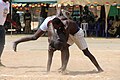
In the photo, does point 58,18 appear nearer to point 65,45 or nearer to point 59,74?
point 65,45

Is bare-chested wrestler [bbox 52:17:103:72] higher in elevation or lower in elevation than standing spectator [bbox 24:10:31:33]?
higher

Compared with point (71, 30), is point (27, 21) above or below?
below

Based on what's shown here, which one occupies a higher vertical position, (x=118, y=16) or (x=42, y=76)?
(x=42, y=76)

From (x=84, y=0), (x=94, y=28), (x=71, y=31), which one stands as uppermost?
(x=71, y=31)

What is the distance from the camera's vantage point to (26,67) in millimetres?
9922

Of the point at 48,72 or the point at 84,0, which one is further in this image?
the point at 84,0

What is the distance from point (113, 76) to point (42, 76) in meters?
1.54

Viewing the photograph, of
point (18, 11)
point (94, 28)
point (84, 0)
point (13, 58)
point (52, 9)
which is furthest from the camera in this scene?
point (18, 11)

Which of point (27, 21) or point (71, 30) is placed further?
point (27, 21)

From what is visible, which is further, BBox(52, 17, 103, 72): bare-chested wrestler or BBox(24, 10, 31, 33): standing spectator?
BBox(24, 10, 31, 33): standing spectator

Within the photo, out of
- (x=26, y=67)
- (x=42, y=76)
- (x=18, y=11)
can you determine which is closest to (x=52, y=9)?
(x=18, y=11)

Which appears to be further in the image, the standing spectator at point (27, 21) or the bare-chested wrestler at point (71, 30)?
the standing spectator at point (27, 21)

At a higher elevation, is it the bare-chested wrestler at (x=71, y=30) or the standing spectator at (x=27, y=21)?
the bare-chested wrestler at (x=71, y=30)

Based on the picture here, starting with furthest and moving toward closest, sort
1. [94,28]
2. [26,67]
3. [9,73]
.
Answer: [94,28] → [26,67] → [9,73]
